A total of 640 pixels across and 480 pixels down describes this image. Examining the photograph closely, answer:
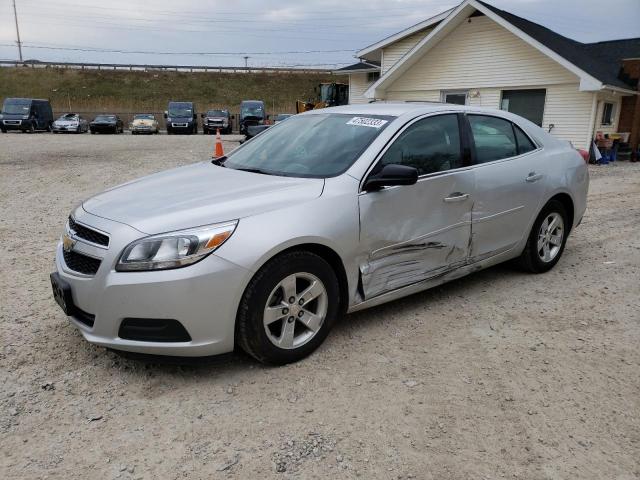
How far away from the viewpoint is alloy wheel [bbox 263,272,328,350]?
3018 millimetres

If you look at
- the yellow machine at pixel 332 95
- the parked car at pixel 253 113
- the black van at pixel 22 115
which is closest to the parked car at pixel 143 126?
the black van at pixel 22 115

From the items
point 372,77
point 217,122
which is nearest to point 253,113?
point 217,122

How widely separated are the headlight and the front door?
107 cm

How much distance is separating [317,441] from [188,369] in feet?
3.46

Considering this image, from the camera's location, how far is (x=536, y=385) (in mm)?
2990

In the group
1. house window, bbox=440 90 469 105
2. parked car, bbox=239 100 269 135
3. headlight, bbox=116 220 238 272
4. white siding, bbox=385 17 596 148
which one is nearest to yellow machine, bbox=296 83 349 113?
parked car, bbox=239 100 269 135

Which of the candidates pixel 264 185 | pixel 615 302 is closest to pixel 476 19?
pixel 615 302

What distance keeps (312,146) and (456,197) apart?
1.16 m

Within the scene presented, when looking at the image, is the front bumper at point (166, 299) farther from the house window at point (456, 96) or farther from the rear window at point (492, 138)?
the house window at point (456, 96)

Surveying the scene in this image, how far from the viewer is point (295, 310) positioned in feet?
10.2

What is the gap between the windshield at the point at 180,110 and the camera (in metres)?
32.3

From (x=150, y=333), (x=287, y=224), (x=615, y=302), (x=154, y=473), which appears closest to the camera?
(x=154, y=473)

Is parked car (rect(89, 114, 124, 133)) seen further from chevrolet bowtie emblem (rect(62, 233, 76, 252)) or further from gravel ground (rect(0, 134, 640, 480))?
chevrolet bowtie emblem (rect(62, 233, 76, 252))

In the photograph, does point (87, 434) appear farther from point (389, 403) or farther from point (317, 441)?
point (389, 403)
